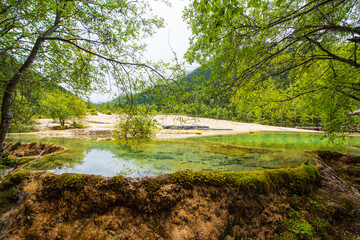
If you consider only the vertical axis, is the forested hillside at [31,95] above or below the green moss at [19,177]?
above

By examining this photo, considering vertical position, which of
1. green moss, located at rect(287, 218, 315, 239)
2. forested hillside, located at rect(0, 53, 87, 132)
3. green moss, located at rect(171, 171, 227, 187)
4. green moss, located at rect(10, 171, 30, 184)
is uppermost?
forested hillside, located at rect(0, 53, 87, 132)

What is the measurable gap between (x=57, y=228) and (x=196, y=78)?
422cm

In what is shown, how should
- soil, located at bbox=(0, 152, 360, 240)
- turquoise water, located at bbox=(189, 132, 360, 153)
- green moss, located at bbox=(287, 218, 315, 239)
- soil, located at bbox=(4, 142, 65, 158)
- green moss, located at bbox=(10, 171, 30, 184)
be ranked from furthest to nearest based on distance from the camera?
turquoise water, located at bbox=(189, 132, 360, 153), soil, located at bbox=(4, 142, 65, 158), green moss, located at bbox=(10, 171, 30, 184), soil, located at bbox=(0, 152, 360, 240), green moss, located at bbox=(287, 218, 315, 239)

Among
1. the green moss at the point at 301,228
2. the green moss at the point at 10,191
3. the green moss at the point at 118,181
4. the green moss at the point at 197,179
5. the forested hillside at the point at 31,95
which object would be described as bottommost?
the green moss at the point at 301,228

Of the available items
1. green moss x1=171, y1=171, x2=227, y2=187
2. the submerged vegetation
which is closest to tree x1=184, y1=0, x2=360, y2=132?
the submerged vegetation

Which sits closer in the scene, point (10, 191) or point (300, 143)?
point (10, 191)

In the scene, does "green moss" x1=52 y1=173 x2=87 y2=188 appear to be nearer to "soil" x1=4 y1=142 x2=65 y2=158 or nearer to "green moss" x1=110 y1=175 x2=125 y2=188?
"green moss" x1=110 y1=175 x2=125 y2=188

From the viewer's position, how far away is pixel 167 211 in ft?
10.2

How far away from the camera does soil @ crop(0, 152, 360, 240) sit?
112 inches

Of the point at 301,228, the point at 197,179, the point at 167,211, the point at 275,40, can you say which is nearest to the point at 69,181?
the point at 167,211

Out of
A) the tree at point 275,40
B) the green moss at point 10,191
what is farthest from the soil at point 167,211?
the tree at point 275,40

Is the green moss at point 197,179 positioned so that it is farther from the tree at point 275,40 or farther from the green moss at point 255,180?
the tree at point 275,40

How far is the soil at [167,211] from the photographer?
2850mm

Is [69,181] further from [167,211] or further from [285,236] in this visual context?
[285,236]
